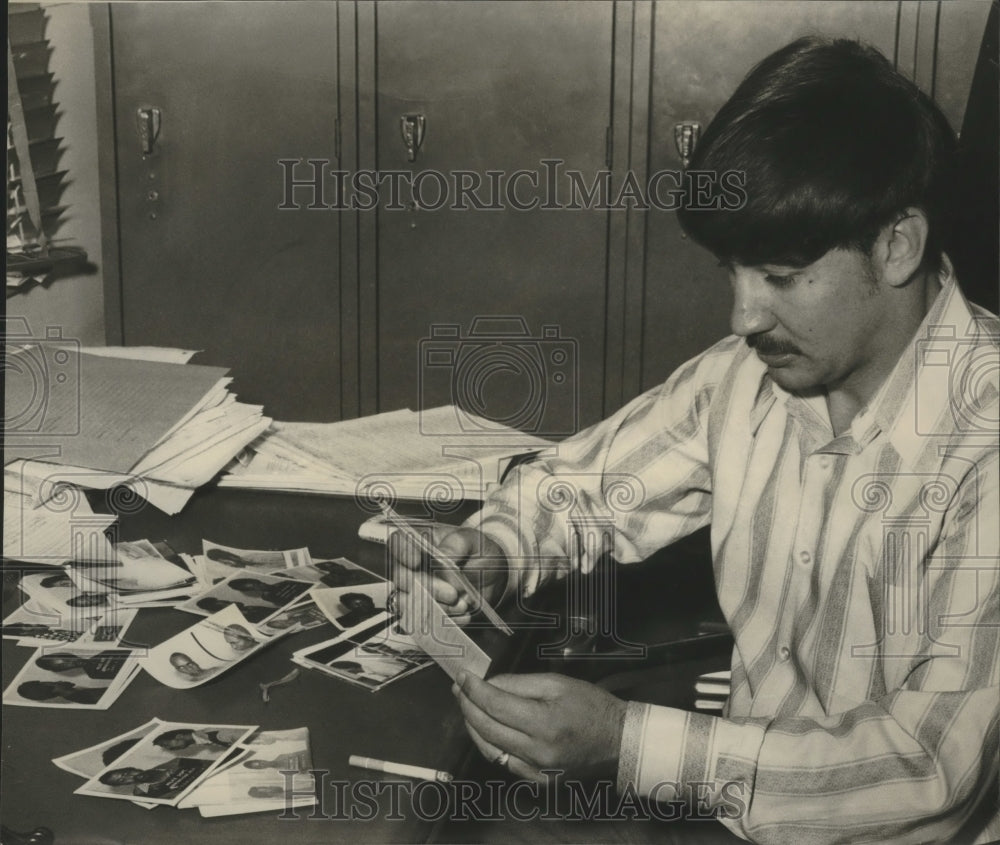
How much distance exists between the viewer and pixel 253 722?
2.97ft

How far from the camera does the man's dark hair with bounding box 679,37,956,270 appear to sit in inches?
38.2

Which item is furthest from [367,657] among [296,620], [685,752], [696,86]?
[696,86]

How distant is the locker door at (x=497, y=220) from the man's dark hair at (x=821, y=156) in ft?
4.99

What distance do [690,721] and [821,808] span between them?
0.13 metres

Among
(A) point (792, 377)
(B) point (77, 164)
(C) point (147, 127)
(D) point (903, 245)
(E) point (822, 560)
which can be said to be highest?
(C) point (147, 127)

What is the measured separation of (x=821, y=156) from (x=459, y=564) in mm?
587

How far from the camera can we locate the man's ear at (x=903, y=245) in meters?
0.99

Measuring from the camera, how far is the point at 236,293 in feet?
9.20

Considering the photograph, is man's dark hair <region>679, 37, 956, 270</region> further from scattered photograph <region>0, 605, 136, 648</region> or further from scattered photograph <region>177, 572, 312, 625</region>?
scattered photograph <region>0, 605, 136, 648</region>

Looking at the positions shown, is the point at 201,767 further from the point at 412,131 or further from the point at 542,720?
the point at 412,131

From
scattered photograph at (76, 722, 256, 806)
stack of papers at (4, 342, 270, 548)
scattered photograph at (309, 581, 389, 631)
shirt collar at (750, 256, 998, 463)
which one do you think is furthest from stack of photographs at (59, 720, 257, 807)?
shirt collar at (750, 256, 998, 463)

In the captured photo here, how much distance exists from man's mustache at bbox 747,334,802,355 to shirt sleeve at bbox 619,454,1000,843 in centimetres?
23

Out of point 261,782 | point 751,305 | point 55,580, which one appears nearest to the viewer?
point 261,782

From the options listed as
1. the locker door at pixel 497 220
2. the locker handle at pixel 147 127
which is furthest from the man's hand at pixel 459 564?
the locker handle at pixel 147 127
